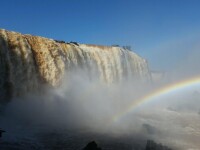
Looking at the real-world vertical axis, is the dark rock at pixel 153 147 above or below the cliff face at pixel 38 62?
below

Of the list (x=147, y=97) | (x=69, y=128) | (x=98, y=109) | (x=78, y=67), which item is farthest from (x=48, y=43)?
(x=147, y=97)

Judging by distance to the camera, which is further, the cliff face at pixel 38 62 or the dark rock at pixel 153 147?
the cliff face at pixel 38 62

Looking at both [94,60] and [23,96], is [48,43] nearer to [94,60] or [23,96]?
[23,96]

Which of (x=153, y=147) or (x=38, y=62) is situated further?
Answer: (x=38, y=62)

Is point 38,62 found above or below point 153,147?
above

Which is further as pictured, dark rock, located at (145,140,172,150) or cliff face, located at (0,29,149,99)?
A: cliff face, located at (0,29,149,99)

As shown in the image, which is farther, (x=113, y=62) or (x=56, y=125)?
(x=113, y=62)

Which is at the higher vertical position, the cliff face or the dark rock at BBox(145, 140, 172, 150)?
the cliff face

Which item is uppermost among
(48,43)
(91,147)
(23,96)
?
(48,43)
